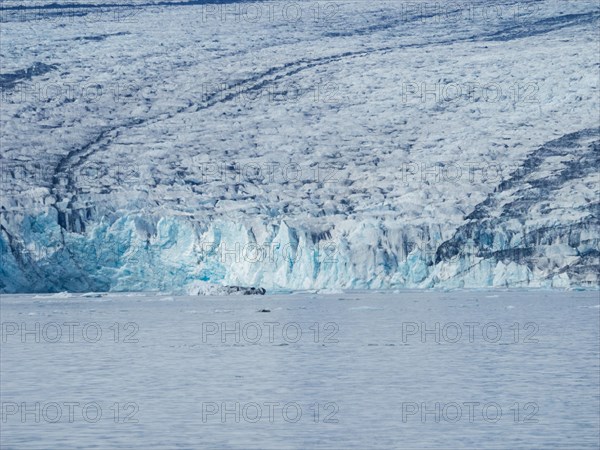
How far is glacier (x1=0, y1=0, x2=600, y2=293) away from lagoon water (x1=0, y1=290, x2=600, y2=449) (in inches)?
72.6

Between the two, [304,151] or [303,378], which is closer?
[303,378]

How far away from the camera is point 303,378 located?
32.7ft

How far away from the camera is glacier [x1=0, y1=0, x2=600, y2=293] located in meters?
20.0

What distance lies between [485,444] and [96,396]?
10.5ft

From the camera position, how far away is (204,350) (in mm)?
12586

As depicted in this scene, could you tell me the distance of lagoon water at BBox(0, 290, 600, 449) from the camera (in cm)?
727

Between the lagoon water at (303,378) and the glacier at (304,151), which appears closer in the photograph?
the lagoon water at (303,378)

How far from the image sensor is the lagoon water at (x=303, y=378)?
7270 mm

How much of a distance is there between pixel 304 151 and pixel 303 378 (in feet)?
48.7

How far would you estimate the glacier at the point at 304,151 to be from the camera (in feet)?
65.8

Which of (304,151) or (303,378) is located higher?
(303,378)

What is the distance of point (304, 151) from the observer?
967 inches

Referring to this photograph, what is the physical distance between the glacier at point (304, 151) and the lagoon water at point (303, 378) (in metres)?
1.85

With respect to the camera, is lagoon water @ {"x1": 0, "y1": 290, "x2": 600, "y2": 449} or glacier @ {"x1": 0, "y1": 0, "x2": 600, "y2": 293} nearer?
lagoon water @ {"x1": 0, "y1": 290, "x2": 600, "y2": 449}
